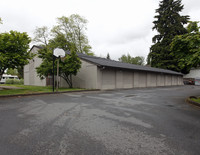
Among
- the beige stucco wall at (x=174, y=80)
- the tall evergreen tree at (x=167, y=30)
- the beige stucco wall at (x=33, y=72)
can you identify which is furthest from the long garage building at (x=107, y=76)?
the tall evergreen tree at (x=167, y=30)

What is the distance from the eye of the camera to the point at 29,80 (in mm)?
23078

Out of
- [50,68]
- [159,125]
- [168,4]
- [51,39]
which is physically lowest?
[159,125]

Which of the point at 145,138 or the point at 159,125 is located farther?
the point at 159,125

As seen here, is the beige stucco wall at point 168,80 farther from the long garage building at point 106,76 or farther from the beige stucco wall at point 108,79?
the beige stucco wall at point 108,79

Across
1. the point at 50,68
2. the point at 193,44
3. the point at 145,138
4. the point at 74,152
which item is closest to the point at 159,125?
the point at 145,138

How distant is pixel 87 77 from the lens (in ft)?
48.6

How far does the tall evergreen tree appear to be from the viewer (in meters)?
32.6

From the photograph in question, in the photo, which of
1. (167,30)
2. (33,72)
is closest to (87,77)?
(33,72)

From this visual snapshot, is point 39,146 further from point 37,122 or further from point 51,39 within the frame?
point 51,39

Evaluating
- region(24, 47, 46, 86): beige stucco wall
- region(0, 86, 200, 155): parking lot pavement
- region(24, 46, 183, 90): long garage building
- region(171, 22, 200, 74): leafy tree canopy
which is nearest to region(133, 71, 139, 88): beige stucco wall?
region(24, 46, 183, 90): long garage building

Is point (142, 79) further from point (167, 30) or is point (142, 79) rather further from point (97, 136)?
point (167, 30)

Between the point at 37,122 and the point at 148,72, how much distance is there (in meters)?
20.8

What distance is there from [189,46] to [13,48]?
13.0 meters

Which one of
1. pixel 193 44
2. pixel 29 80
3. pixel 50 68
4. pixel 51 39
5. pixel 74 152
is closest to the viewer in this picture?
pixel 74 152
